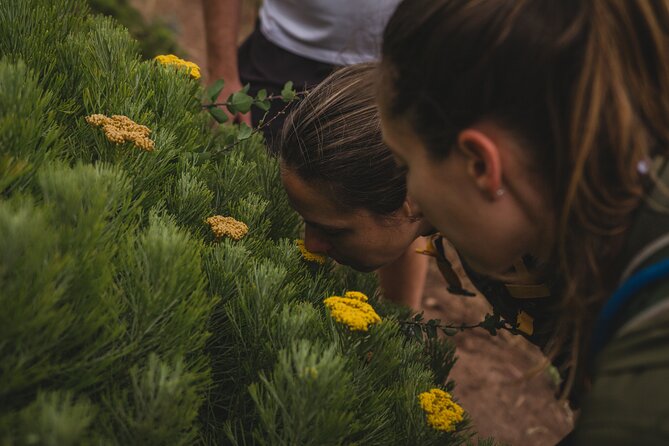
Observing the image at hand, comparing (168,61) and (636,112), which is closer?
(636,112)

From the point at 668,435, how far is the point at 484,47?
0.65 meters

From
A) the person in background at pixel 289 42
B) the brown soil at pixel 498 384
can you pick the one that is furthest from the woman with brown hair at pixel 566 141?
the brown soil at pixel 498 384

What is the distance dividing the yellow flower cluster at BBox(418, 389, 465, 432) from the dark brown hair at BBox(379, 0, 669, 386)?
320 mm

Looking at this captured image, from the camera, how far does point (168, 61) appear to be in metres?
1.83

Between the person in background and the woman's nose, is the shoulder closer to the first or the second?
the woman's nose

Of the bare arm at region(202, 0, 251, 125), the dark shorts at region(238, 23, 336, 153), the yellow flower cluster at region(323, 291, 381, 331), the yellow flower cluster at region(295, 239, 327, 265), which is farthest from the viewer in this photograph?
the bare arm at region(202, 0, 251, 125)

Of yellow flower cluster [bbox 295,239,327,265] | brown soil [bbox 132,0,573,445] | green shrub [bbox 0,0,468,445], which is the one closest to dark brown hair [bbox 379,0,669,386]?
green shrub [bbox 0,0,468,445]

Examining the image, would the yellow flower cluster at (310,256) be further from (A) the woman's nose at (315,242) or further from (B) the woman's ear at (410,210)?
(B) the woman's ear at (410,210)

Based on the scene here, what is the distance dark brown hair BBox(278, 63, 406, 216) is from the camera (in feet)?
6.33

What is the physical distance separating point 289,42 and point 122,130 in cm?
171

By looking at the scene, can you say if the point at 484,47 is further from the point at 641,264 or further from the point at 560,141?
the point at 641,264

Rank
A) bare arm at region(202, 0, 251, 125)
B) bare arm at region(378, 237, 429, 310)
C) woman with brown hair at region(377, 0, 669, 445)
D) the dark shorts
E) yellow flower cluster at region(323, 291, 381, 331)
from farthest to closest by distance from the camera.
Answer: bare arm at region(378, 237, 429, 310)
bare arm at region(202, 0, 251, 125)
the dark shorts
yellow flower cluster at region(323, 291, 381, 331)
woman with brown hair at region(377, 0, 669, 445)

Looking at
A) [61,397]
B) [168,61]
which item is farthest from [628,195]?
[168,61]

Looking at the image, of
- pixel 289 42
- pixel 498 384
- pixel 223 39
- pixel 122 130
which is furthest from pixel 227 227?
pixel 498 384
